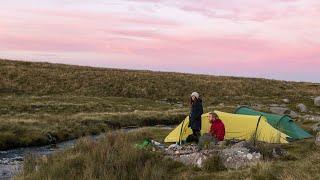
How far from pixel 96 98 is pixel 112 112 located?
452 inches

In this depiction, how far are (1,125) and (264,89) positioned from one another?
167ft

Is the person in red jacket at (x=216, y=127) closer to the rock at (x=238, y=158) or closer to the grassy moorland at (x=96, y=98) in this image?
the rock at (x=238, y=158)

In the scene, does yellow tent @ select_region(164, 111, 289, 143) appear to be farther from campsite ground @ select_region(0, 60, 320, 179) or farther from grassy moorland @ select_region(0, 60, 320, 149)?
grassy moorland @ select_region(0, 60, 320, 149)

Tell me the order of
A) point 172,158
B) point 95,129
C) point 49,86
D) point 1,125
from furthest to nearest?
point 49,86
point 95,129
point 1,125
point 172,158

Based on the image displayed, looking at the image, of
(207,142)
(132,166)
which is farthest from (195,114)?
(132,166)

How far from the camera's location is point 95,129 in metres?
34.1

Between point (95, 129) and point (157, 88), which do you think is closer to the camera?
point (95, 129)

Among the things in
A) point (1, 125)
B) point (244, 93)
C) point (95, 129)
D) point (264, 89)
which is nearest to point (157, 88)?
point (244, 93)

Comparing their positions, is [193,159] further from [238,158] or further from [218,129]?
[218,129]

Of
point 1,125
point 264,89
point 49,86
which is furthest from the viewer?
point 264,89

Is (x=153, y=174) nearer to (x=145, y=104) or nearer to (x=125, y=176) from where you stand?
(x=125, y=176)

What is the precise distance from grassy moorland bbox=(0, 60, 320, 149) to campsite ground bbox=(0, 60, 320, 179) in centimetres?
6

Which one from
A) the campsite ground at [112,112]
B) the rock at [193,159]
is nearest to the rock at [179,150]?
the rock at [193,159]

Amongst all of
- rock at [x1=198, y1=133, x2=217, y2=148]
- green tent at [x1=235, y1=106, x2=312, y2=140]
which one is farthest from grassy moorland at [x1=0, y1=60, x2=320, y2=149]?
green tent at [x1=235, y1=106, x2=312, y2=140]
